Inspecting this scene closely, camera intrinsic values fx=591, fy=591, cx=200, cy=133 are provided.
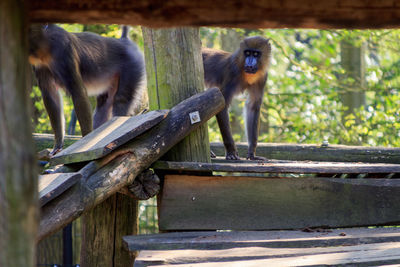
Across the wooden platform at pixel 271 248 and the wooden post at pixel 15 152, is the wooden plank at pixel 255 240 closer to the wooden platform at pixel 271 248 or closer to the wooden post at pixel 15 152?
the wooden platform at pixel 271 248

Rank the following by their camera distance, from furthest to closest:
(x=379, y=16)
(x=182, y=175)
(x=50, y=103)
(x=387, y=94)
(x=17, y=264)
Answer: (x=387, y=94) < (x=50, y=103) < (x=182, y=175) < (x=379, y=16) < (x=17, y=264)

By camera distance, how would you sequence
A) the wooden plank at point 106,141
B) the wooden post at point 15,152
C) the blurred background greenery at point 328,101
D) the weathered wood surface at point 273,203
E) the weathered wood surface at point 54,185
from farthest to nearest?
the blurred background greenery at point 328,101 < the weathered wood surface at point 273,203 < the wooden plank at point 106,141 < the weathered wood surface at point 54,185 < the wooden post at point 15,152

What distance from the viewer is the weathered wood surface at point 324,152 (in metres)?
5.63

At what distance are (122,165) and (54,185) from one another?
0.55 meters

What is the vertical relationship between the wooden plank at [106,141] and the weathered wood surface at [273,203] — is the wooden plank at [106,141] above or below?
above

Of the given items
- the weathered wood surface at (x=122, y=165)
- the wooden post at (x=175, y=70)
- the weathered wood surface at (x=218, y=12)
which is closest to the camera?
the weathered wood surface at (x=218, y=12)

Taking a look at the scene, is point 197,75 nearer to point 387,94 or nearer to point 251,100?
point 251,100

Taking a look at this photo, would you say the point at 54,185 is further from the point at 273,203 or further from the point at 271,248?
the point at 273,203

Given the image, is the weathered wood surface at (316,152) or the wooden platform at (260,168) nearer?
the wooden platform at (260,168)

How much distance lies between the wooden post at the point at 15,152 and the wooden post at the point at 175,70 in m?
2.94

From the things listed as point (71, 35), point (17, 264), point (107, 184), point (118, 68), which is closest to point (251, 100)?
point (118, 68)

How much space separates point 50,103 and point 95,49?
795 millimetres

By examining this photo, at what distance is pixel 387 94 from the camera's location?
1026cm

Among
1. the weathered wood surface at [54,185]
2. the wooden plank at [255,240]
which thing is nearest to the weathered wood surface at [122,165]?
the weathered wood surface at [54,185]
